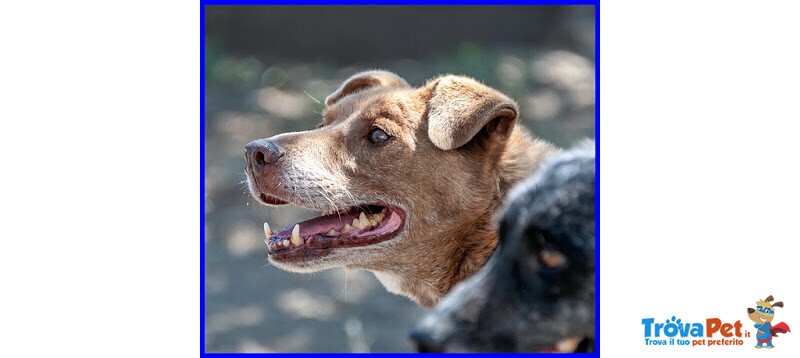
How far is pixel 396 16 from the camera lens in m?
4.95

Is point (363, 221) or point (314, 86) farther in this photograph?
point (314, 86)

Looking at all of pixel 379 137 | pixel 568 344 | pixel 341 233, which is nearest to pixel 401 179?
pixel 379 137

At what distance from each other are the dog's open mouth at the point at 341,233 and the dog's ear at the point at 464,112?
1.32ft

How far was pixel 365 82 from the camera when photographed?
4.78 m

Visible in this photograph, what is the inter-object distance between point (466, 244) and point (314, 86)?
1.84 meters

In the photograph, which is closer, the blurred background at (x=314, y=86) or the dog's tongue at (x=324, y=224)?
the dog's tongue at (x=324, y=224)

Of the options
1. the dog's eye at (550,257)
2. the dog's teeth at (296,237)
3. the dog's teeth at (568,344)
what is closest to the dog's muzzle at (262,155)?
the dog's teeth at (296,237)

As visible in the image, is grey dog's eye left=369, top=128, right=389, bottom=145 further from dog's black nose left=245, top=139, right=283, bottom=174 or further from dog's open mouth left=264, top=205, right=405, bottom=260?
dog's black nose left=245, top=139, right=283, bottom=174
